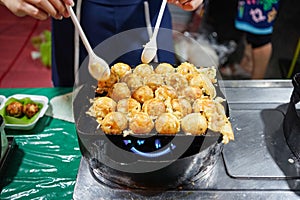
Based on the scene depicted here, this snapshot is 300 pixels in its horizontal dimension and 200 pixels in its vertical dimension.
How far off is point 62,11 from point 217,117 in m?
0.59

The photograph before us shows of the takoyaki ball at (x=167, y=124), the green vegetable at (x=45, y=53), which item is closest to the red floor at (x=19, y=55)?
the green vegetable at (x=45, y=53)

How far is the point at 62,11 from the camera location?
1.13m

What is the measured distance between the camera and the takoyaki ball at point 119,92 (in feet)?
3.56

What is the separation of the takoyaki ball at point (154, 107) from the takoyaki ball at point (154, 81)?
84 mm

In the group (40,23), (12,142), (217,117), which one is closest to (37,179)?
(12,142)

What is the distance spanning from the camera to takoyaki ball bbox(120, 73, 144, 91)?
1.12 m

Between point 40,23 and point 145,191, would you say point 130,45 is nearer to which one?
point 145,191

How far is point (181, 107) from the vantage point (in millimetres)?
1039

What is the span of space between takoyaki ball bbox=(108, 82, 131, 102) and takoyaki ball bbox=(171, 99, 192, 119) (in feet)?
0.48

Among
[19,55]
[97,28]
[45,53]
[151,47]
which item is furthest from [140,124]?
[19,55]

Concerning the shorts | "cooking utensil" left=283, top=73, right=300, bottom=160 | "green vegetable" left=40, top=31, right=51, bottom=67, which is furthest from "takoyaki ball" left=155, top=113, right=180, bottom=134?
"green vegetable" left=40, top=31, right=51, bottom=67

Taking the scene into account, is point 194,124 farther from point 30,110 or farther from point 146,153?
point 30,110

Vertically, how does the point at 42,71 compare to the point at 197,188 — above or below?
below

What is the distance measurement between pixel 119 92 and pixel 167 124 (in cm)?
21
